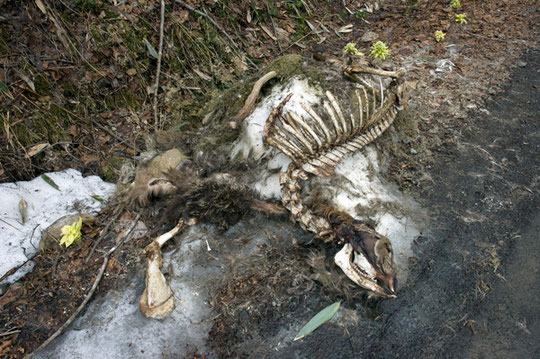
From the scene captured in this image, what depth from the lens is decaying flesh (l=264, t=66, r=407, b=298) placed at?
93.6 inches

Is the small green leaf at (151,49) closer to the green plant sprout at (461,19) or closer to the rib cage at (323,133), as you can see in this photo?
the rib cage at (323,133)

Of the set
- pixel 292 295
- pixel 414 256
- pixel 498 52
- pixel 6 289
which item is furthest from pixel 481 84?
pixel 6 289

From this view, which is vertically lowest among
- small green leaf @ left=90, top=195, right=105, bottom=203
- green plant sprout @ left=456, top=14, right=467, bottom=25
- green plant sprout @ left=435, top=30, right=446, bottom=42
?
green plant sprout @ left=456, top=14, right=467, bottom=25

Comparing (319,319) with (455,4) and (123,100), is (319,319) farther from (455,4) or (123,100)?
(455,4)

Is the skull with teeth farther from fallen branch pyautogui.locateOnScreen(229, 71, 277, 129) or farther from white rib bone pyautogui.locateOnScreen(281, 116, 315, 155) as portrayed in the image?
fallen branch pyautogui.locateOnScreen(229, 71, 277, 129)

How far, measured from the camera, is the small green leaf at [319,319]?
7.77ft

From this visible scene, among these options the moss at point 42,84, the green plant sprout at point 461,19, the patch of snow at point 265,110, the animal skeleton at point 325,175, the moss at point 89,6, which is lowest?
the green plant sprout at point 461,19

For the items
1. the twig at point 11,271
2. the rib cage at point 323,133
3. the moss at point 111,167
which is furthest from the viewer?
the moss at point 111,167

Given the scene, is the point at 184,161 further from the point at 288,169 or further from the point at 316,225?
the point at 316,225

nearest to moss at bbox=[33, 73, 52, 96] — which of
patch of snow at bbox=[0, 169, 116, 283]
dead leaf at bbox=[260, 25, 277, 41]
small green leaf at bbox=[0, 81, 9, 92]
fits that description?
small green leaf at bbox=[0, 81, 9, 92]

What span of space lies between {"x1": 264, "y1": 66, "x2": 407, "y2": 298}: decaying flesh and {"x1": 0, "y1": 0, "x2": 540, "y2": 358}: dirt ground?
24cm

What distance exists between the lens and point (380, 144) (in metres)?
3.63

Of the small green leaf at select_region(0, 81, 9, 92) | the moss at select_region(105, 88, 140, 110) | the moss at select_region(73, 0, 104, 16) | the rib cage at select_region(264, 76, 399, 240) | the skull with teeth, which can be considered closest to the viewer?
the skull with teeth

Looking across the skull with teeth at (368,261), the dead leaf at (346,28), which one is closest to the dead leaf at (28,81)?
the skull with teeth at (368,261)
